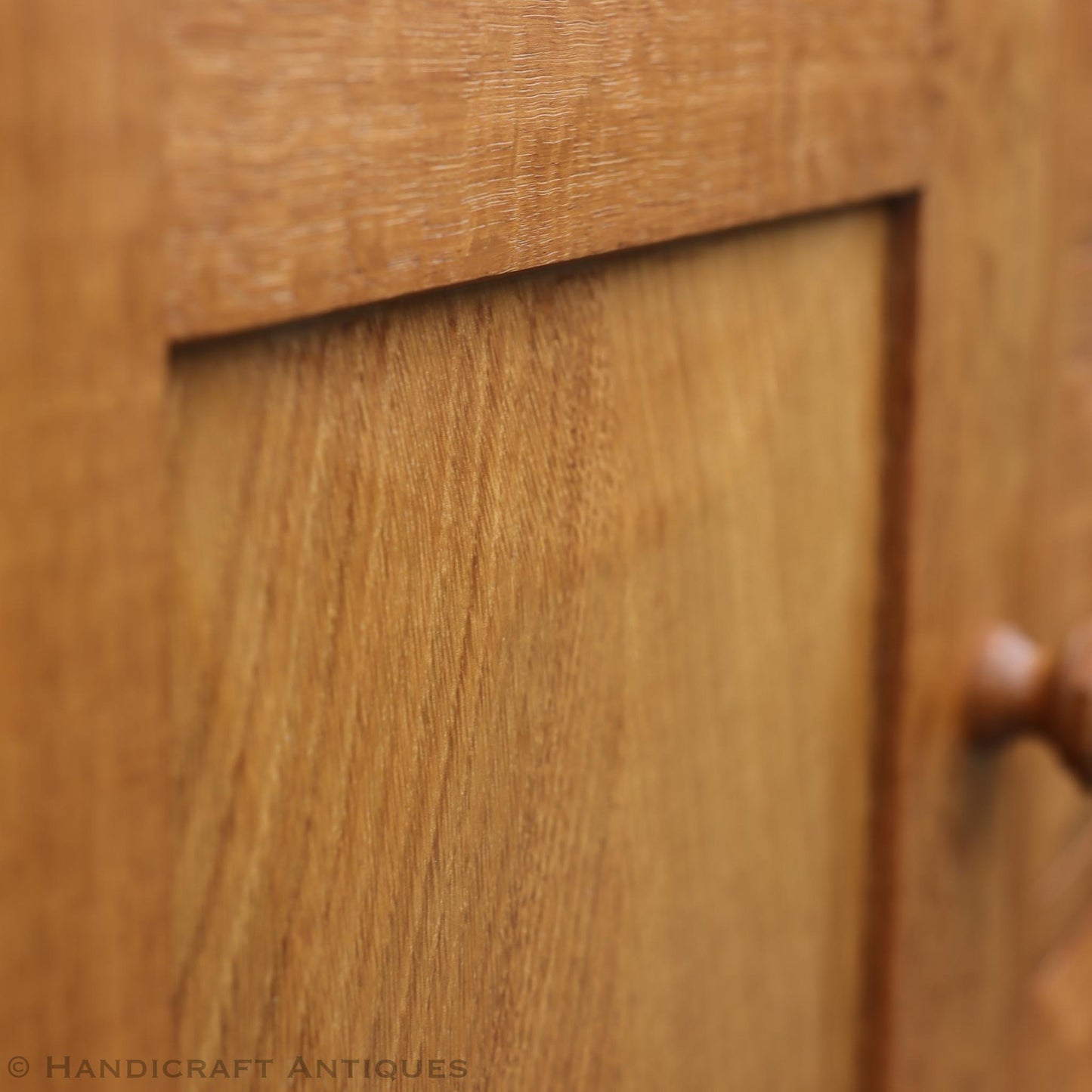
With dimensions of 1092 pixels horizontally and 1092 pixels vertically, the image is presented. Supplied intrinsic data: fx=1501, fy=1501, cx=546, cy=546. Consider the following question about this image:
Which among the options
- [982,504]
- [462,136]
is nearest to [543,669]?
[462,136]

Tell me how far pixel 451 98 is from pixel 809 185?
0.13 metres

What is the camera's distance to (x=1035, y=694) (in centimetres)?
44

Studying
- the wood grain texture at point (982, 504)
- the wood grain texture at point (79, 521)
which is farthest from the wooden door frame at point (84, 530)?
the wood grain texture at point (982, 504)

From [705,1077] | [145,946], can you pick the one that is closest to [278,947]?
[145,946]

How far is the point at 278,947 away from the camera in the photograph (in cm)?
23

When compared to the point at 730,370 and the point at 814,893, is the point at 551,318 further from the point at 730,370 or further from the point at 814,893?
the point at 814,893

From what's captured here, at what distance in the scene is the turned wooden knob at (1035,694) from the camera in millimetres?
426

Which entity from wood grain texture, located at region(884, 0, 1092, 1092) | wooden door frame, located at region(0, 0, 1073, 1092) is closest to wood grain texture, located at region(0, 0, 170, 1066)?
wooden door frame, located at region(0, 0, 1073, 1092)

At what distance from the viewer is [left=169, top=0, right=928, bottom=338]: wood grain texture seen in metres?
0.19

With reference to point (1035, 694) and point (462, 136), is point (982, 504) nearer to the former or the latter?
point (1035, 694)

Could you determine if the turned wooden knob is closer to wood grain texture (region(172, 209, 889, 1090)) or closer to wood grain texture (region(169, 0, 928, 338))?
wood grain texture (region(172, 209, 889, 1090))

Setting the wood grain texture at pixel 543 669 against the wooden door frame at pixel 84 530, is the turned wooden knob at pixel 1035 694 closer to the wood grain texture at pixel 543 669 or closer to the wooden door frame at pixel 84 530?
the wood grain texture at pixel 543 669

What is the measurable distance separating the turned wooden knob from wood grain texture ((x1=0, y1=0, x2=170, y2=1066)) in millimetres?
307

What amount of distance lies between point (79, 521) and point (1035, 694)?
34 cm
